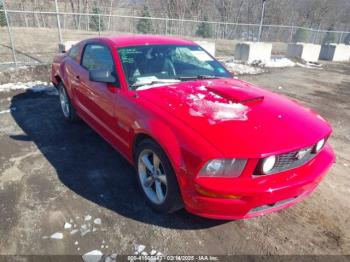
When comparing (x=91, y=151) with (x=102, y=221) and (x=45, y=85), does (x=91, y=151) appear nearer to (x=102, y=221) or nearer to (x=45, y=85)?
(x=102, y=221)

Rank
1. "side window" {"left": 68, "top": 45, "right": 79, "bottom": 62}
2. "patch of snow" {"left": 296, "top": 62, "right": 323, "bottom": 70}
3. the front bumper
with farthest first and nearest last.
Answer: "patch of snow" {"left": 296, "top": 62, "right": 323, "bottom": 70}
"side window" {"left": 68, "top": 45, "right": 79, "bottom": 62}
the front bumper

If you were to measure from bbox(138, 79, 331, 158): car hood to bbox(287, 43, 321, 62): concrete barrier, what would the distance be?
45.3ft

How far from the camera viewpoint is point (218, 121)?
260 cm

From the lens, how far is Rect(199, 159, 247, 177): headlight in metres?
2.32

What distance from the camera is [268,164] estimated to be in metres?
2.37

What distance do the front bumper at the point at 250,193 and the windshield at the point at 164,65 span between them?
152cm

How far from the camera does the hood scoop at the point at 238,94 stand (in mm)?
3021

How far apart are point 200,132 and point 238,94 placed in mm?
930

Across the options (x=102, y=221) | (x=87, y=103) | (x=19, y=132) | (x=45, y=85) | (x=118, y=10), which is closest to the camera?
(x=102, y=221)

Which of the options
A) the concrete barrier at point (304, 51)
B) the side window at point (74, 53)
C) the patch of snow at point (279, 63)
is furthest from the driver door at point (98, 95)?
the concrete barrier at point (304, 51)

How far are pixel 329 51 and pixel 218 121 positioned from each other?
18.0 metres

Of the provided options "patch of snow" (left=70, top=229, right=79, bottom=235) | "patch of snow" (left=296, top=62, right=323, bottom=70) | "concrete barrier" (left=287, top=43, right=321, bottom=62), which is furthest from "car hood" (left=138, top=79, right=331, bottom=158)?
"concrete barrier" (left=287, top=43, right=321, bottom=62)

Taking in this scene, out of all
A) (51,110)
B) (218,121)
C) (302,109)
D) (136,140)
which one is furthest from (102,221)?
(51,110)

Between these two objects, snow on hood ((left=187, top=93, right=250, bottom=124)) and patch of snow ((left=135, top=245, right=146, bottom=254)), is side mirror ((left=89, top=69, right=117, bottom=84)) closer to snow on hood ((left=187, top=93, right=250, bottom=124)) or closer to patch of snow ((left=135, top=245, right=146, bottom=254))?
snow on hood ((left=187, top=93, right=250, bottom=124))
